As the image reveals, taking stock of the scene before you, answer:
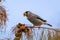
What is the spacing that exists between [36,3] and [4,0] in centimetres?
40

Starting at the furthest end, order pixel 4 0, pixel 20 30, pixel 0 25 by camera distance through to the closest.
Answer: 1. pixel 4 0
2. pixel 0 25
3. pixel 20 30

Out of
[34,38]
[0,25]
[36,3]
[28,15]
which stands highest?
[36,3]

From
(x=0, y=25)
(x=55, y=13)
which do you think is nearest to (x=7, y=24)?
(x=0, y=25)

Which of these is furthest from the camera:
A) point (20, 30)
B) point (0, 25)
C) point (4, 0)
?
point (4, 0)

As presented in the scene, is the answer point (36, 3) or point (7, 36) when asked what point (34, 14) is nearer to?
point (36, 3)

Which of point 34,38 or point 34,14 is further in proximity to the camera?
point 34,14

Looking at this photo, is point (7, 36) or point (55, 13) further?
point (55, 13)

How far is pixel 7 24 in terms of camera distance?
6.04ft

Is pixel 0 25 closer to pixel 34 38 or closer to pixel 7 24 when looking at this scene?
pixel 7 24

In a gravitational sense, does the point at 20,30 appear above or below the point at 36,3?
below

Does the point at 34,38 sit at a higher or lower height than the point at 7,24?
lower

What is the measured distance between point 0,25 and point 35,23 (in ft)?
1.30

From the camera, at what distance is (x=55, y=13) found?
199 centimetres

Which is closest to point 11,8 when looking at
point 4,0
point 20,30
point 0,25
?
point 4,0
